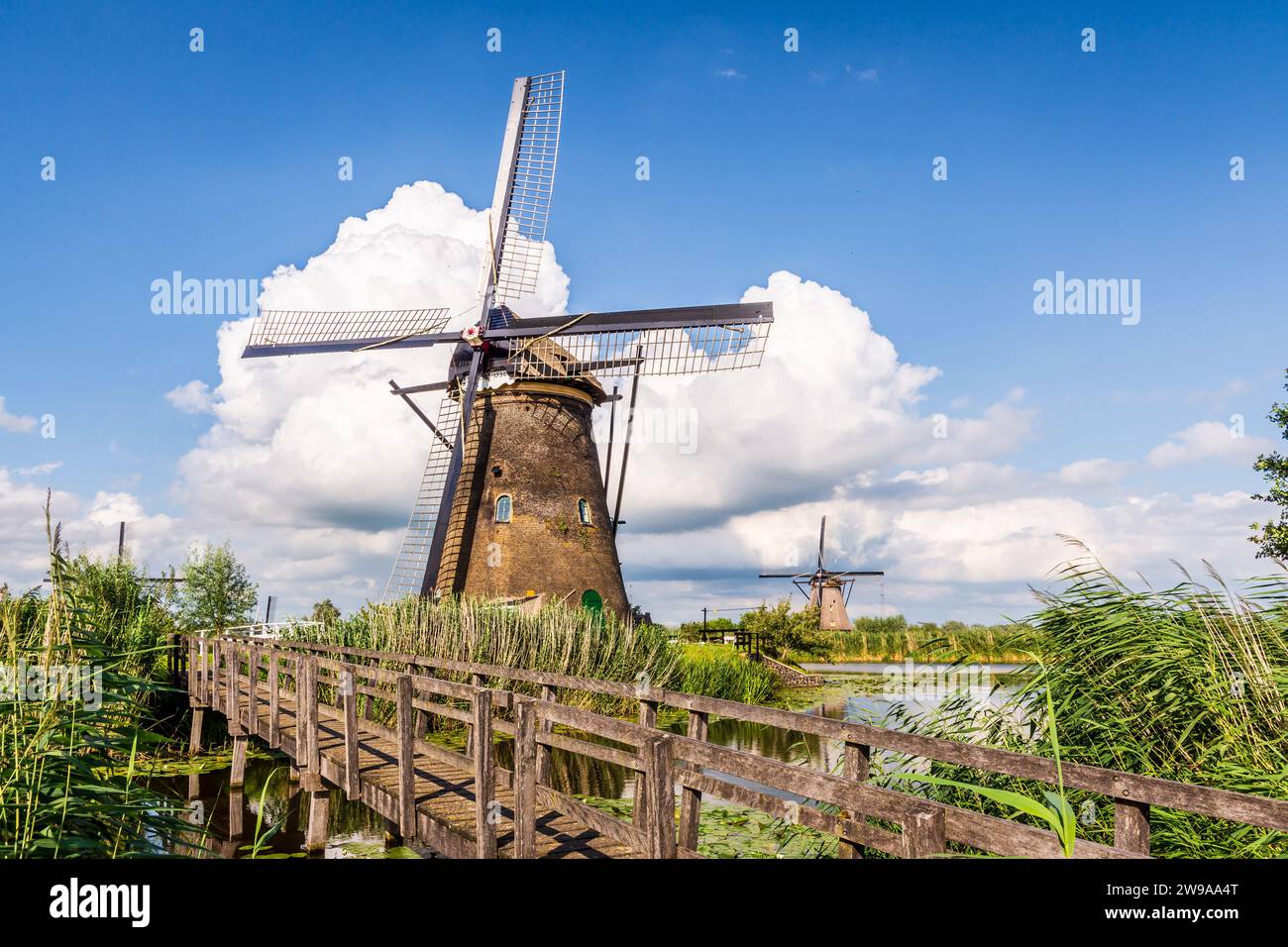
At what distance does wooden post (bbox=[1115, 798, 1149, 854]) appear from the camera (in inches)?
135

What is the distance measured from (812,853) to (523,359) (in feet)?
48.9

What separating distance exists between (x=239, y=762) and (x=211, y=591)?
72.3 ft

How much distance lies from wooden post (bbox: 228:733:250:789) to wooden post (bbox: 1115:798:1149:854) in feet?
33.9

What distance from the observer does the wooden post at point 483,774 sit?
18.4 feet

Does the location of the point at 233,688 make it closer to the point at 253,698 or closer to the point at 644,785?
the point at 253,698

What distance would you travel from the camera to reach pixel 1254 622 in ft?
18.5

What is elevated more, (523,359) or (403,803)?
(523,359)

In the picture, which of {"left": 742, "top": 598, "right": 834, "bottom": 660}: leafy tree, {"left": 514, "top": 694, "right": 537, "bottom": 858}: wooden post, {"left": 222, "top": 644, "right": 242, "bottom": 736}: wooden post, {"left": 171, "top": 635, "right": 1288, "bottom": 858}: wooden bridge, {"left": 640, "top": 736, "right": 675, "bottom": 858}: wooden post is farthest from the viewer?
{"left": 742, "top": 598, "right": 834, "bottom": 660}: leafy tree

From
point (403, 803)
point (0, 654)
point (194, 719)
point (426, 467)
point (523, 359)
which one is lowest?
point (194, 719)

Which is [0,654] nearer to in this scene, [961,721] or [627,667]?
[961,721]

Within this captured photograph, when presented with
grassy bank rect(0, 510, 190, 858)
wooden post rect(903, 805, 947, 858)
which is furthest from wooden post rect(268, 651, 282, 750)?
wooden post rect(903, 805, 947, 858)

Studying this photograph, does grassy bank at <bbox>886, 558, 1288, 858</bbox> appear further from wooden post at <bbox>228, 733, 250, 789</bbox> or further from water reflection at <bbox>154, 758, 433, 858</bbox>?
wooden post at <bbox>228, 733, 250, 789</bbox>

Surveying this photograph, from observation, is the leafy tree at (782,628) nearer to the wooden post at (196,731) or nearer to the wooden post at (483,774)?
the wooden post at (196,731)
